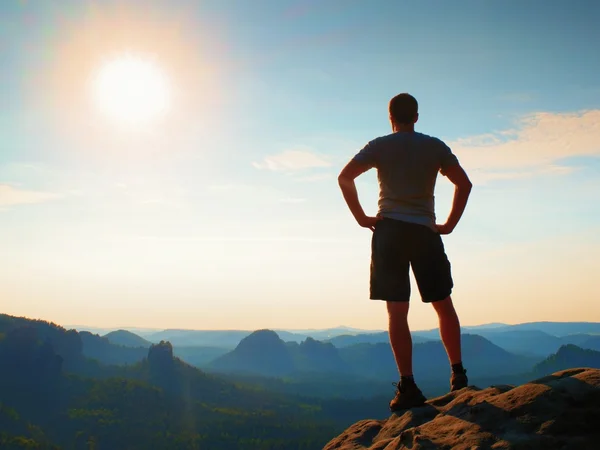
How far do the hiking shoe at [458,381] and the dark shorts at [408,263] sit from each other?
1.07 metres

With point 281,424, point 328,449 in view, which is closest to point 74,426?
point 281,424

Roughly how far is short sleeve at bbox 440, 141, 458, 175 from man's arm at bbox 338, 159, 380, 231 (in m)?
0.87

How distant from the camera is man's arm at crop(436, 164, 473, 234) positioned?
610 centimetres

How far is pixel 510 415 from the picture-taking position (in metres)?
4.26

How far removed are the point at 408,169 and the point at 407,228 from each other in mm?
690

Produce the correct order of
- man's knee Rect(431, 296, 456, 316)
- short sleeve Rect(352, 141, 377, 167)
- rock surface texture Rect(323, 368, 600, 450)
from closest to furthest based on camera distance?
rock surface texture Rect(323, 368, 600, 450), man's knee Rect(431, 296, 456, 316), short sleeve Rect(352, 141, 377, 167)

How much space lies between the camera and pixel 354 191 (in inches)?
241

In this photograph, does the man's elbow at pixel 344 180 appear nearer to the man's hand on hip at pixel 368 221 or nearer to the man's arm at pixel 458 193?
the man's hand on hip at pixel 368 221

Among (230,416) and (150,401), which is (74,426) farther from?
(230,416)

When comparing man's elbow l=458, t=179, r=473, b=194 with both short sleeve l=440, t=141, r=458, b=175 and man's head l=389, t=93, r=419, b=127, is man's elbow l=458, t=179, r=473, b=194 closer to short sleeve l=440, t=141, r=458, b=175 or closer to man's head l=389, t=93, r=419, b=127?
short sleeve l=440, t=141, r=458, b=175

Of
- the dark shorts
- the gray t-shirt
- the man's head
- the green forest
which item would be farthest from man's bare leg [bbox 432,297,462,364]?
the green forest

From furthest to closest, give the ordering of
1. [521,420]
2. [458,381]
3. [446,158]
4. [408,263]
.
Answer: [458,381] → [446,158] → [408,263] → [521,420]

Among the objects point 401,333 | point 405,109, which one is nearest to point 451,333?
point 401,333

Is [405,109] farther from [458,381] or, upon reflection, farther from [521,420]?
[521,420]
